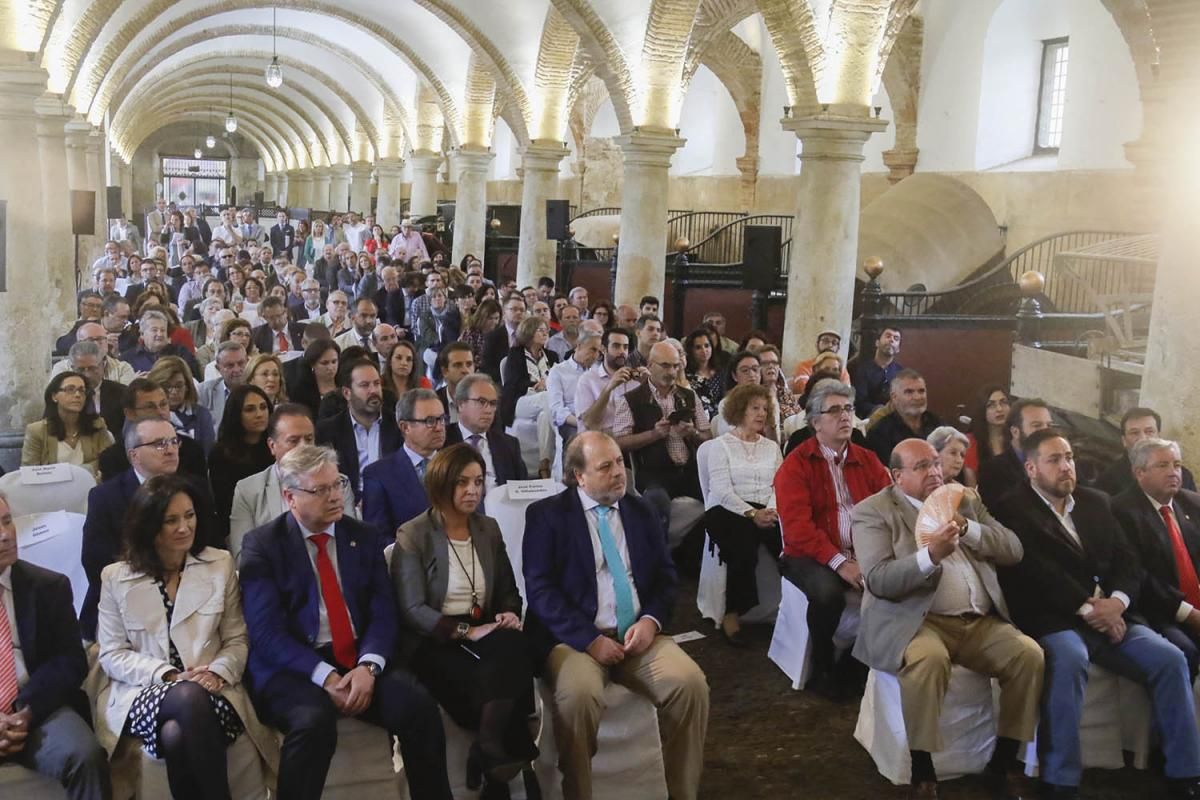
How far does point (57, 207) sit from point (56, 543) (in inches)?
308

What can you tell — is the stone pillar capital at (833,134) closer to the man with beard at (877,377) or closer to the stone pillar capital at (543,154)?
the man with beard at (877,377)

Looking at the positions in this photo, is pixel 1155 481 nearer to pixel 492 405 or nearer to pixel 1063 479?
pixel 1063 479

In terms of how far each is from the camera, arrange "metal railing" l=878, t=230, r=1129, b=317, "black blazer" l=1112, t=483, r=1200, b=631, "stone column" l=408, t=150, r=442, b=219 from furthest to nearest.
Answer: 1. "stone column" l=408, t=150, r=442, b=219
2. "metal railing" l=878, t=230, r=1129, b=317
3. "black blazer" l=1112, t=483, r=1200, b=631

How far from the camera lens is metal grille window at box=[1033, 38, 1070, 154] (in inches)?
623

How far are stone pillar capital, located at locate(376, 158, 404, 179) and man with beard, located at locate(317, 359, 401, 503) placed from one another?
2294 cm

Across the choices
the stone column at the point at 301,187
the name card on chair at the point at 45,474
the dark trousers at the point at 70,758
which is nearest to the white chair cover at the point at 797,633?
the dark trousers at the point at 70,758

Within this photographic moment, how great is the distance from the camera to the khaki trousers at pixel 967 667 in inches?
169

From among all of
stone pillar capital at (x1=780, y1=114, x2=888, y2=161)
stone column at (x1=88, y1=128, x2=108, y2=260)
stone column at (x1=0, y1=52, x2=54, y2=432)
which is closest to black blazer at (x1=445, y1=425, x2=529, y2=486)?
stone column at (x1=0, y1=52, x2=54, y2=432)

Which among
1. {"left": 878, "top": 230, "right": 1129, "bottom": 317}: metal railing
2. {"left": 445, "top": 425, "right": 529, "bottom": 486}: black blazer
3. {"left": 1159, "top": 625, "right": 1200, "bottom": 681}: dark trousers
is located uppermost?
{"left": 878, "top": 230, "right": 1129, "bottom": 317}: metal railing

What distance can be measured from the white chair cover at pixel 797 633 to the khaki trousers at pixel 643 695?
1270 millimetres

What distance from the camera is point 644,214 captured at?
44.6ft

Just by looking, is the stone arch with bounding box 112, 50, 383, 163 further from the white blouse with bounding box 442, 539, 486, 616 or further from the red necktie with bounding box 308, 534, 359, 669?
the red necktie with bounding box 308, 534, 359, 669

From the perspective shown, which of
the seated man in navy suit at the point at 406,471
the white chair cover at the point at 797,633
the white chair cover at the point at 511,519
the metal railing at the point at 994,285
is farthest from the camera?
the metal railing at the point at 994,285

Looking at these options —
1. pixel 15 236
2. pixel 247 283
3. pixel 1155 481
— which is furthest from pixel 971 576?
pixel 247 283
